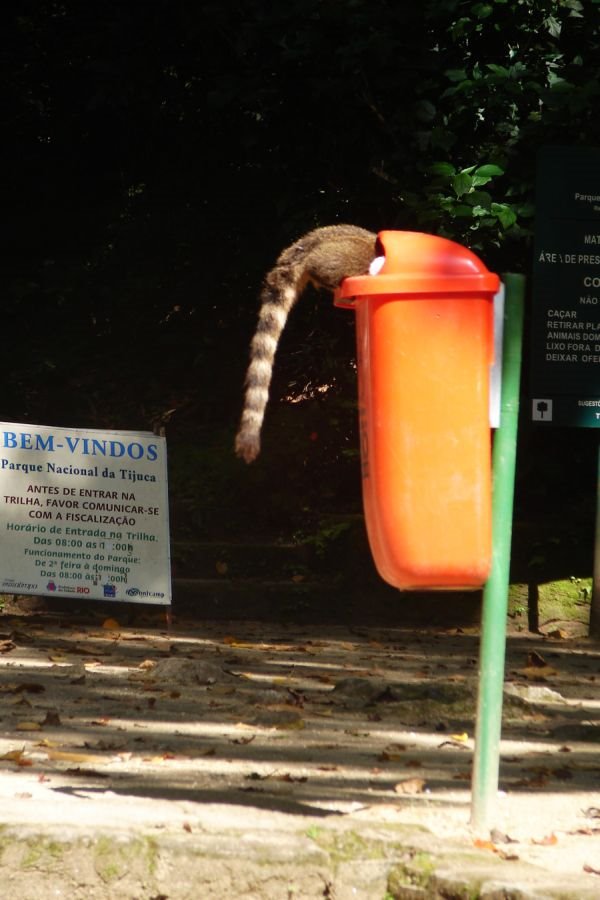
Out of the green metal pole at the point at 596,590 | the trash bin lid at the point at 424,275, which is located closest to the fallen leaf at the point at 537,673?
the green metal pole at the point at 596,590

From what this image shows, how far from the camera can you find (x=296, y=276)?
4723 mm

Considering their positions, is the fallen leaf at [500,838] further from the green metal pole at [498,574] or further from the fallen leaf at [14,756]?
the fallen leaf at [14,756]

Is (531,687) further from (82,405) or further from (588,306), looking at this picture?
(82,405)

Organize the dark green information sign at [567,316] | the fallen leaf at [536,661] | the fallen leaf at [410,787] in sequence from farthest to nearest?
the dark green information sign at [567,316], the fallen leaf at [536,661], the fallen leaf at [410,787]

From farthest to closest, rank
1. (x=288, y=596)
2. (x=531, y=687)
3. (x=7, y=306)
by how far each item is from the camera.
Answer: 1. (x=7, y=306)
2. (x=288, y=596)
3. (x=531, y=687)

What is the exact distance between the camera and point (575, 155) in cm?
764

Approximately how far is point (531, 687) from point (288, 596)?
10.1 feet

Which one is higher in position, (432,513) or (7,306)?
(7,306)

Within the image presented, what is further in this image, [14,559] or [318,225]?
[318,225]

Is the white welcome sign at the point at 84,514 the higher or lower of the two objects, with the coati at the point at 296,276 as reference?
lower

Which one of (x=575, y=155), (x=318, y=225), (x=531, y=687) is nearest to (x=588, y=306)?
(x=575, y=155)

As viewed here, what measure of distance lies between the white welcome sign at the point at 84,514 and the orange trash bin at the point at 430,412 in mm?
4578

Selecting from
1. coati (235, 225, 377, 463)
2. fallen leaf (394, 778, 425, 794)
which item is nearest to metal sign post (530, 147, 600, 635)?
coati (235, 225, 377, 463)

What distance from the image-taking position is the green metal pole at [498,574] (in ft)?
11.5
